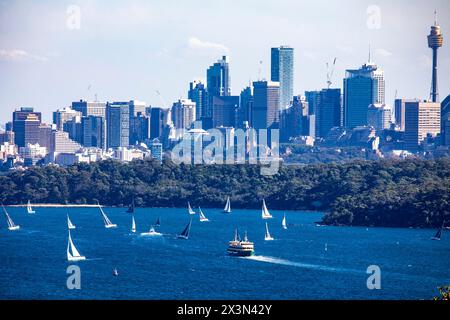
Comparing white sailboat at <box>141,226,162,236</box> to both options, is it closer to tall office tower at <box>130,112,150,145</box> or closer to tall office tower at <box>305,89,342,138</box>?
tall office tower at <box>130,112,150,145</box>

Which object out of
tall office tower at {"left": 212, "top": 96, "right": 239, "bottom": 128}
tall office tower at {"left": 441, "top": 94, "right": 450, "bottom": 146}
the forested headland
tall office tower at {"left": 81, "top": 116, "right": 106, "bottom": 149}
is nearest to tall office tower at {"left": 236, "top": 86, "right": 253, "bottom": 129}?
tall office tower at {"left": 212, "top": 96, "right": 239, "bottom": 128}

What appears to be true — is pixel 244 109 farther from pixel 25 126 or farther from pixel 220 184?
pixel 220 184

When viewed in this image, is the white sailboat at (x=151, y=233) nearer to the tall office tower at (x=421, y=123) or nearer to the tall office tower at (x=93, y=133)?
the tall office tower at (x=93, y=133)

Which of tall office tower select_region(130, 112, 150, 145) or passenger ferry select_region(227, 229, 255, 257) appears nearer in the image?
passenger ferry select_region(227, 229, 255, 257)

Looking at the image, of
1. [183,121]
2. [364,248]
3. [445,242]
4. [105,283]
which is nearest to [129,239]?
[364,248]

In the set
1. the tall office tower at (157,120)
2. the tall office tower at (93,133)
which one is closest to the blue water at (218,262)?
the tall office tower at (93,133)

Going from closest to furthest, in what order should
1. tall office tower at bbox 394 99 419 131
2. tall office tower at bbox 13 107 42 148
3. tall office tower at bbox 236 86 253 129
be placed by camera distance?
tall office tower at bbox 13 107 42 148 < tall office tower at bbox 236 86 253 129 < tall office tower at bbox 394 99 419 131
